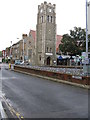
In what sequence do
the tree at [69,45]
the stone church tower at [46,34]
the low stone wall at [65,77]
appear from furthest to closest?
the stone church tower at [46,34] < the tree at [69,45] < the low stone wall at [65,77]

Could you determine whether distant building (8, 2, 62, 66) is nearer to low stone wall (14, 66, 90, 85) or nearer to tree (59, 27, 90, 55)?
tree (59, 27, 90, 55)

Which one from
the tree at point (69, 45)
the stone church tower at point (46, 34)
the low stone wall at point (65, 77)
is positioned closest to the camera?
the low stone wall at point (65, 77)

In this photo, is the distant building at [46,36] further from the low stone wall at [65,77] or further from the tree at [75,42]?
the low stone wall at [65,77]

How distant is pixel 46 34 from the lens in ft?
176

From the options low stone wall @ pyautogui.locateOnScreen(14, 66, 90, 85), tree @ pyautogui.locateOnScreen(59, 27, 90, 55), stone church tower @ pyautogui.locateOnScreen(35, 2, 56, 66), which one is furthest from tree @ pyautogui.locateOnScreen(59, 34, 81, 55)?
low stone wall @ pyautogui.locateOnScreen(14, 66, 90, 85)

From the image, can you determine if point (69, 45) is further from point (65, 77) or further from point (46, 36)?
point (65, 77)

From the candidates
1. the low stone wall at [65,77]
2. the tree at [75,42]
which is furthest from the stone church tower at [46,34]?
the low stone wall at [65,77]

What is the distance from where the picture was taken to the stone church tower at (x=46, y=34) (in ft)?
176

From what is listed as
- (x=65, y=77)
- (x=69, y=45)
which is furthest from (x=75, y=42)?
(x=65, y=77)

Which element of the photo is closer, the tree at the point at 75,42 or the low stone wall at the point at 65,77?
the low stone wall at the point at 65,77

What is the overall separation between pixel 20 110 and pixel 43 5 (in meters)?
51.5

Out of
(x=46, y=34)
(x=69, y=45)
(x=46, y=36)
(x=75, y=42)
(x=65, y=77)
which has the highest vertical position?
(x=46, y=34)

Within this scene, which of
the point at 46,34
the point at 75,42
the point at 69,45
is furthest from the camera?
the point at 46,34

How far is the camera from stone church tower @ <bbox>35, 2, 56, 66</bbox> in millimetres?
53656
